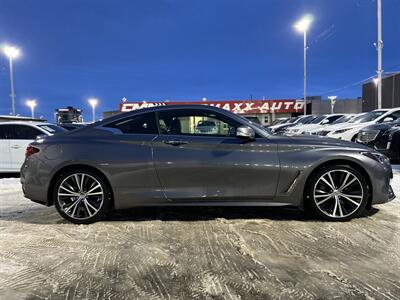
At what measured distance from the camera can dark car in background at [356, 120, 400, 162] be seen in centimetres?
1047

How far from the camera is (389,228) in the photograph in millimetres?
4609

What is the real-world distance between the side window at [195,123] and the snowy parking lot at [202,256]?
45.1 inches

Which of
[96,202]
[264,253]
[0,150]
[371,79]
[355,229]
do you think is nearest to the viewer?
[264,253]

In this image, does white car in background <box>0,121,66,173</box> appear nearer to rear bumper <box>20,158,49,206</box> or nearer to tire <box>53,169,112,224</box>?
rear bumper <box>20,158,49,206</box>

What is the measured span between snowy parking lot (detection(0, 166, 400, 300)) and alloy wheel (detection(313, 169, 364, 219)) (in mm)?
223

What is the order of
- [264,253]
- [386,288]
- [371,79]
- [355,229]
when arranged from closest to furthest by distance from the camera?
[386,288] < [264,253] < [355,229] < [371,79]

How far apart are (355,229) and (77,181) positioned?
11.3ft

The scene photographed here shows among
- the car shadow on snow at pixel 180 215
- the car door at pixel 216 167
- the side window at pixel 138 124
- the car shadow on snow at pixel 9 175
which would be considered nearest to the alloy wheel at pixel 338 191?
the car shadow on snow at pixel 180 215

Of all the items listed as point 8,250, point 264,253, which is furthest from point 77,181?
point 264,253

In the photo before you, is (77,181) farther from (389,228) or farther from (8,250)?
(389,228)

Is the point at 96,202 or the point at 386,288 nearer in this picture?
the point at 386,288

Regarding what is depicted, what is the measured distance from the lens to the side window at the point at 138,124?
5.02 metres

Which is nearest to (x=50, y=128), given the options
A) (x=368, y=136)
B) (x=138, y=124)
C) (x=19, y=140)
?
(x=19, y=140)

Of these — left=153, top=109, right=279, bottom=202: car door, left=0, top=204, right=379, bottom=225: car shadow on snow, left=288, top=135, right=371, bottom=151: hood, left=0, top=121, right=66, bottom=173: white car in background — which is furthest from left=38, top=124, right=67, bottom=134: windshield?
left=288, top=135, right=371, bottom=151: hood
